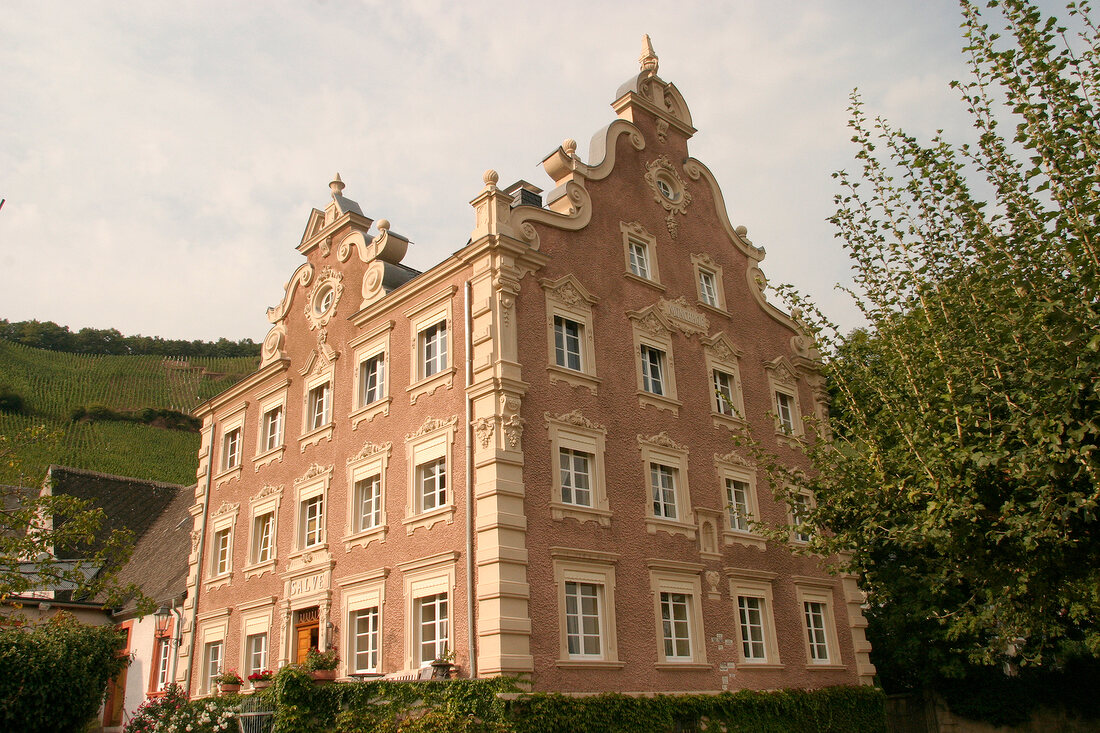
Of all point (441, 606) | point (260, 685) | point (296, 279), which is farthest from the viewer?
point (296, 279)

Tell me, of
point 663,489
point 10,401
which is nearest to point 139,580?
point 663,489

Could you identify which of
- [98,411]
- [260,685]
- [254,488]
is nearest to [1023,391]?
[260,685]

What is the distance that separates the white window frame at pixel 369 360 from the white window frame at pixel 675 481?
6.20 metres

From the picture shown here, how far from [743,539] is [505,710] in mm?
8681

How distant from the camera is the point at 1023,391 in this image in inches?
504

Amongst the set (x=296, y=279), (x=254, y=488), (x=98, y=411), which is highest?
(x=98, y=411)

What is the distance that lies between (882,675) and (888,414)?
13330 millimetres

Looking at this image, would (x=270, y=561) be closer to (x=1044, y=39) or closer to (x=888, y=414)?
(x=888, y=414)

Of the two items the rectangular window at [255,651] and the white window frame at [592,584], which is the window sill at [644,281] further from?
the rectangular window at [255,651]

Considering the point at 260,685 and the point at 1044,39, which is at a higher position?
the point at 1044,39

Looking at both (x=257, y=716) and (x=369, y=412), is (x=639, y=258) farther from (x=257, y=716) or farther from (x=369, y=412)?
(x=257, y=716)

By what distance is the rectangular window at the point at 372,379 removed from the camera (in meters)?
21.7

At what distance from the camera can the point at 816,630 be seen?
75.3 feet

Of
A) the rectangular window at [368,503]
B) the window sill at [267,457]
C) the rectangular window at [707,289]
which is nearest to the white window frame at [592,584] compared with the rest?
the rectangular window at [368,503]
